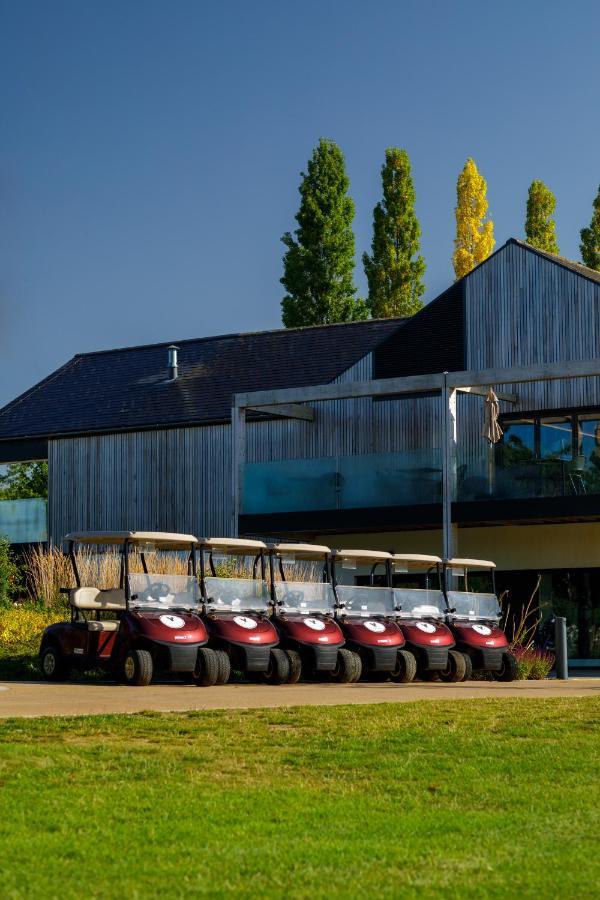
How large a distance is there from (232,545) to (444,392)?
439 inches

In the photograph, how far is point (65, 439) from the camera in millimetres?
35938

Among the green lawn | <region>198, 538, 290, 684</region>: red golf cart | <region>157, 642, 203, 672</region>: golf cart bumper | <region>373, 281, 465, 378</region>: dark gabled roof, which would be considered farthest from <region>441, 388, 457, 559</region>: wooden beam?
the green lawn

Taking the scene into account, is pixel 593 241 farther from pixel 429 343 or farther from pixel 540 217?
pixel 429 343

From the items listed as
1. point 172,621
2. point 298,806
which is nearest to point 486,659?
point 172,621

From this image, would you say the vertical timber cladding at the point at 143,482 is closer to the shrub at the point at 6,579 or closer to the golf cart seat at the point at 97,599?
the shrub at the point at 6,579

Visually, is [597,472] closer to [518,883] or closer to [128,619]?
[128,619]

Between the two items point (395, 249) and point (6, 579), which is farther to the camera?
point (395, 249)

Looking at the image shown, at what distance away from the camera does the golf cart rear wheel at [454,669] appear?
19453mm

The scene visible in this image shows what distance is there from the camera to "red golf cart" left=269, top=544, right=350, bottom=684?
1761 centimetres

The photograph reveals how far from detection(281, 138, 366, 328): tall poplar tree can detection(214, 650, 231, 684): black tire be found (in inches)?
1411

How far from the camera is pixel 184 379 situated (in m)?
36.3

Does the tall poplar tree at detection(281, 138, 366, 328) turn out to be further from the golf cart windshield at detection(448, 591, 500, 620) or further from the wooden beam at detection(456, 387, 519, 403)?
the golf cart windshield at detection(448, 591, 500, 620)

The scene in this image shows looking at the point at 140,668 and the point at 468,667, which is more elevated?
the point at 140,668

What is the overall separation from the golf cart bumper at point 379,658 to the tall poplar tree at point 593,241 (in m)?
40.7
